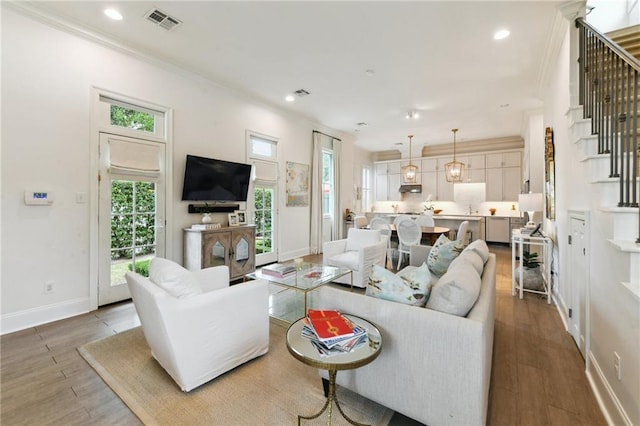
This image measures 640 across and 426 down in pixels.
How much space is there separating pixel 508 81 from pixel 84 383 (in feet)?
19.6

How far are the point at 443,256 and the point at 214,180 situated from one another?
3.34m

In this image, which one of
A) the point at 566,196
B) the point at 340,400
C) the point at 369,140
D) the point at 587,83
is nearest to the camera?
the point at 340,400

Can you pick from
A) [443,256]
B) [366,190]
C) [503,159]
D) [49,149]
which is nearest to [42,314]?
[49,149]

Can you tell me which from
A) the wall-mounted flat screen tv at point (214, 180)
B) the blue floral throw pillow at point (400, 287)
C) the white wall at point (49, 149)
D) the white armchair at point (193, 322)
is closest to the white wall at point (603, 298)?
the blue floral throw pillow at point (400, 287)

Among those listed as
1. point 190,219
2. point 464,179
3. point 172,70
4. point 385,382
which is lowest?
point 385,382

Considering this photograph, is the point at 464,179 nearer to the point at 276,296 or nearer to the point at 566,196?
the point at 566,196

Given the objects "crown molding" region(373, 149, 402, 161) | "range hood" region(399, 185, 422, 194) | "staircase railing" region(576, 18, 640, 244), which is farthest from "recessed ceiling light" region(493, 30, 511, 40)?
"crown molding" region(373, 149, 402, 161)

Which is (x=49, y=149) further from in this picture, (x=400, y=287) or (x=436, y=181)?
(x=436, y=181)

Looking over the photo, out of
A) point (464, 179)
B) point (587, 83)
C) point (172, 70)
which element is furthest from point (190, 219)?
point (464, 179)

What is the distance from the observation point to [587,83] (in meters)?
2.29

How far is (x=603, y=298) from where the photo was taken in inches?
71.1

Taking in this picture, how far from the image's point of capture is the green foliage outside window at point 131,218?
338 centimetres

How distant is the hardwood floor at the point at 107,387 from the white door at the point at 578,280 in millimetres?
A: 140

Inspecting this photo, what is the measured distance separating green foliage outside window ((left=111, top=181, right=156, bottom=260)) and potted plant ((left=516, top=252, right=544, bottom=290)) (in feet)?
16.6
